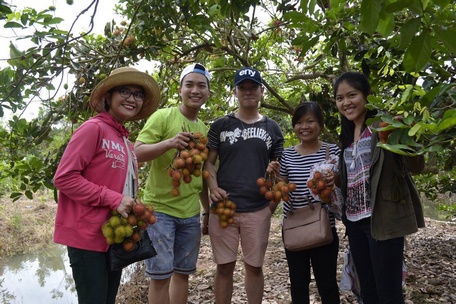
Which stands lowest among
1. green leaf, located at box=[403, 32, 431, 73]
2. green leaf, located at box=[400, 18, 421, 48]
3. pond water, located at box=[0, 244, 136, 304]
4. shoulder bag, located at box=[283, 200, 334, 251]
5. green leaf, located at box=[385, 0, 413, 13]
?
pond water, located at box=[0, 244, 136, 304]

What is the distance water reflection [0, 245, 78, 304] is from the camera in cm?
790

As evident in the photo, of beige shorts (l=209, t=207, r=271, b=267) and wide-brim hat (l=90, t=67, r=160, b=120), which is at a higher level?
wide-brim hat (l=90, t=67, r=160, b=120)

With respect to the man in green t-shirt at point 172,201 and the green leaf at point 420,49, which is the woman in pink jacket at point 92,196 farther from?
the green leaf at point 420,49

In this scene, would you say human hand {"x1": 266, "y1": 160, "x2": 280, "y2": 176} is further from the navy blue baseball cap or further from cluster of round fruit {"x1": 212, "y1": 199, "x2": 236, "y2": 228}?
the navy blue baseball cap

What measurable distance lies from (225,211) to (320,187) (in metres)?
0.58

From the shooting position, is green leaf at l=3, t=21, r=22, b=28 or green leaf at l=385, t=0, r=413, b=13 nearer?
green leaf at l=385, t=0, r=413, b=13

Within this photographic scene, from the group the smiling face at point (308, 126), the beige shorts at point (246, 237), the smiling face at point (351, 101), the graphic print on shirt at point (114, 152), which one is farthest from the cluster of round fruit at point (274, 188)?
the graphic print on shirt at point (114, 152)

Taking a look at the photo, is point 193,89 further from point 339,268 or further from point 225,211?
point 339,268

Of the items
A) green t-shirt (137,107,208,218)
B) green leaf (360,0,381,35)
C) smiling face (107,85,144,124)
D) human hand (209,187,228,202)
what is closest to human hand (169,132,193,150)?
green t-shirt (137,107,208,218)

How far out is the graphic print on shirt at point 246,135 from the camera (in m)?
2.44

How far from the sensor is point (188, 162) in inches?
84.2

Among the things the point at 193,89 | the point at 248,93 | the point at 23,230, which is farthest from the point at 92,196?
the point at 23,230

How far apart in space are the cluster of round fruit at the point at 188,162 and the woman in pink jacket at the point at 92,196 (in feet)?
1.06

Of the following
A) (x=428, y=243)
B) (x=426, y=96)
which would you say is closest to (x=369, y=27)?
(x=426, y=96)
